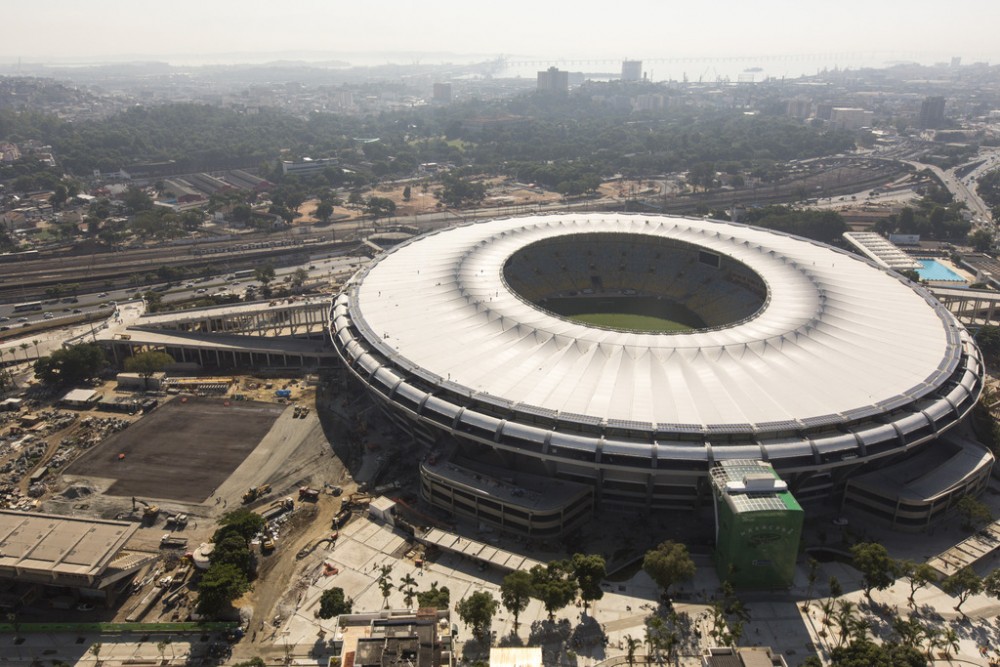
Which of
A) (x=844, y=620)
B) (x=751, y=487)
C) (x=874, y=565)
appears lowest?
(x=844, y=620)

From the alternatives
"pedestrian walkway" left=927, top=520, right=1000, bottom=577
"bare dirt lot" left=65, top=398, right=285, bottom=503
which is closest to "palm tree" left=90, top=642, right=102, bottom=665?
"bare dirt lot" left=65, top=398, right=285, bottom=503

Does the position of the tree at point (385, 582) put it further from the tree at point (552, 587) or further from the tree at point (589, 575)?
the tree at point (589, 575)

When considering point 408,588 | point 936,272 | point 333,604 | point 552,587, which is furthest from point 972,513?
point 936,272

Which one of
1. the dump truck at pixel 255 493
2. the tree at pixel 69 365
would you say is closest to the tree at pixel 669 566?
the dump truck at pixel 255 493

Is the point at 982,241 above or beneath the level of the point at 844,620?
beneath

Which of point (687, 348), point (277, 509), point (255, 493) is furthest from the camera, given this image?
point (687, 348)

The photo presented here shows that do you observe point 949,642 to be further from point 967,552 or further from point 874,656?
point 967,552

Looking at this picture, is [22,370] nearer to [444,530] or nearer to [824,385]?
[444,530]
